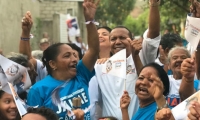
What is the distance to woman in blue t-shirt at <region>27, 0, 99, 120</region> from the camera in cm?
383

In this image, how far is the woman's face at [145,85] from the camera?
12.2 ft

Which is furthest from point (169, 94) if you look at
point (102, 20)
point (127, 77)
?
point (102, 20)

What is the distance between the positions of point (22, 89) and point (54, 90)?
17.8 inches

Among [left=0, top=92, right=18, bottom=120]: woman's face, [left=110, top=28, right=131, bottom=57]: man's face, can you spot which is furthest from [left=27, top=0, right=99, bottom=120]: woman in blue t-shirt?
[left=110, top=28, right=131, bottom=57]: man's face

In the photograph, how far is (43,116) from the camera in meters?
3.14

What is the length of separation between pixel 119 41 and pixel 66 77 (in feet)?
2.65

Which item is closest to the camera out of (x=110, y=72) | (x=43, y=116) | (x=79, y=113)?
(x=43, y=116)

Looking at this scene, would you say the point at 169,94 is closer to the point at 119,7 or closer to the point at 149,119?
the point at 149,119

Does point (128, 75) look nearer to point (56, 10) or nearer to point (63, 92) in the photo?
point (63, 92)

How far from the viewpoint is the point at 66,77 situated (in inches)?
158

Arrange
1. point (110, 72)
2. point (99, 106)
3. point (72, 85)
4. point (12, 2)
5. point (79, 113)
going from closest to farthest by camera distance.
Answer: point (79, 113)
point (72, 85)
point (110, 72)
point (99, 106)
point (12, 2)

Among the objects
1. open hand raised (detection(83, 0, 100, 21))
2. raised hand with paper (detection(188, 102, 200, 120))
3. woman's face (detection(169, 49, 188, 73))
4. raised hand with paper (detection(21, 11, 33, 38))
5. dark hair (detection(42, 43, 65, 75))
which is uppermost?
open hand raised (detection(83, 0, 100, 21))

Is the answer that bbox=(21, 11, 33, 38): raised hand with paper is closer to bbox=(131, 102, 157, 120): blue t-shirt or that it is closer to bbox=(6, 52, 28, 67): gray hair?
bbox=(6, 52, 28, 67): gray hair

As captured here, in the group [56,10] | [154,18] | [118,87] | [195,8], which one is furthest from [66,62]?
[56,10]
